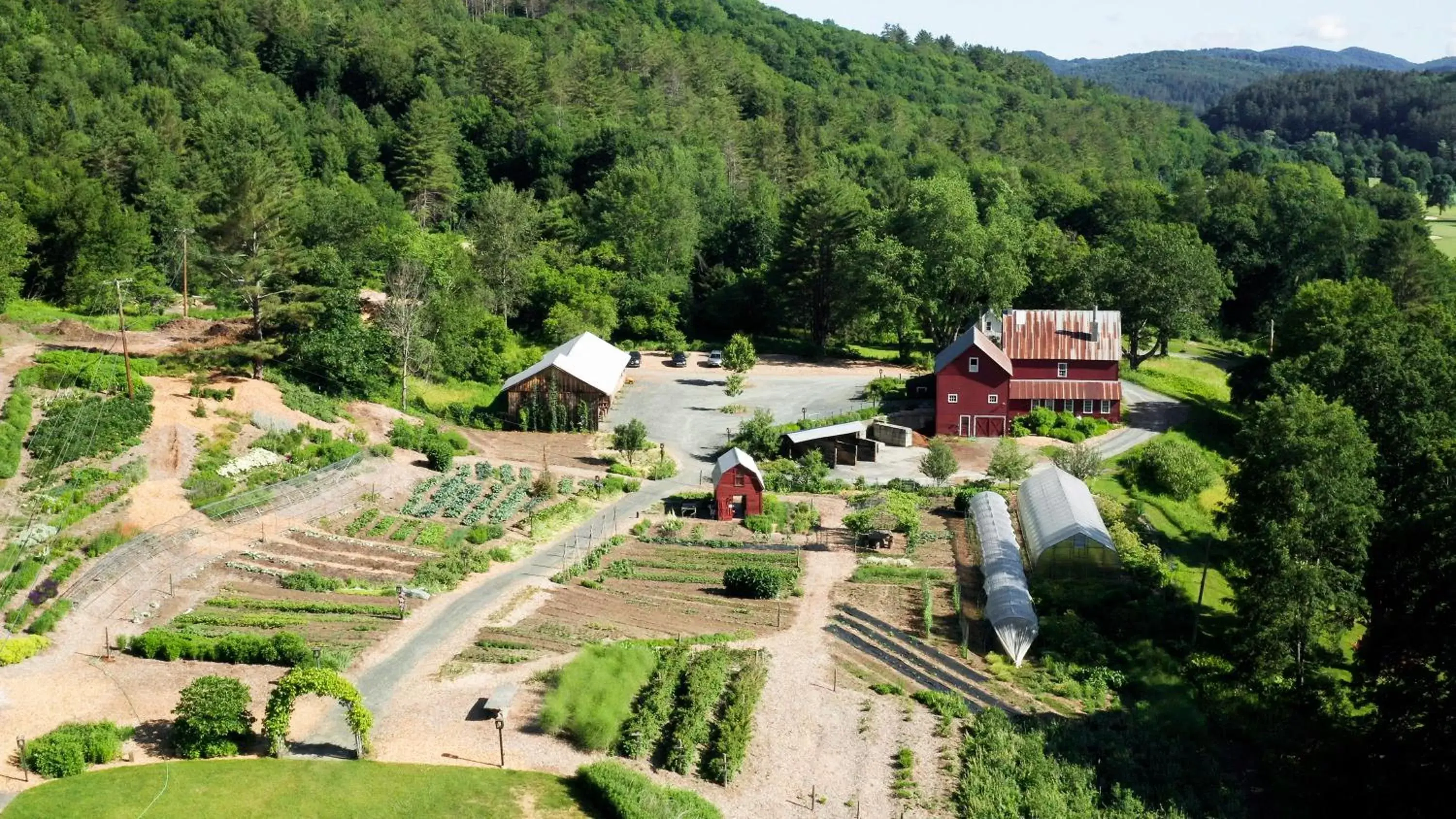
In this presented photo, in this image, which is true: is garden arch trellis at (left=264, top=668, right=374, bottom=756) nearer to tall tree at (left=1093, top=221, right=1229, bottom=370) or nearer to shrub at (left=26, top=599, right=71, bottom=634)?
shrub at (left=26, top=599, right=71, bottom=634)

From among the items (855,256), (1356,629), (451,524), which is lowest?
(1356,629)

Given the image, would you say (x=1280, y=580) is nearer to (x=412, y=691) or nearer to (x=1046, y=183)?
(x=412, y=691)

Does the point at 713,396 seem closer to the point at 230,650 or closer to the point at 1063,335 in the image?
the point at 1063,335

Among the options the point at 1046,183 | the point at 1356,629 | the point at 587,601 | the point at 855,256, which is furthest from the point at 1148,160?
the point at 587,601

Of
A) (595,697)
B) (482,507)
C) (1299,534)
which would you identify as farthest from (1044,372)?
(595,697)

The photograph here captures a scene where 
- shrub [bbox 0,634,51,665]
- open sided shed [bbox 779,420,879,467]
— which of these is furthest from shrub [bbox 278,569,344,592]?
open sided shed [bbox 779,420,879,467]
